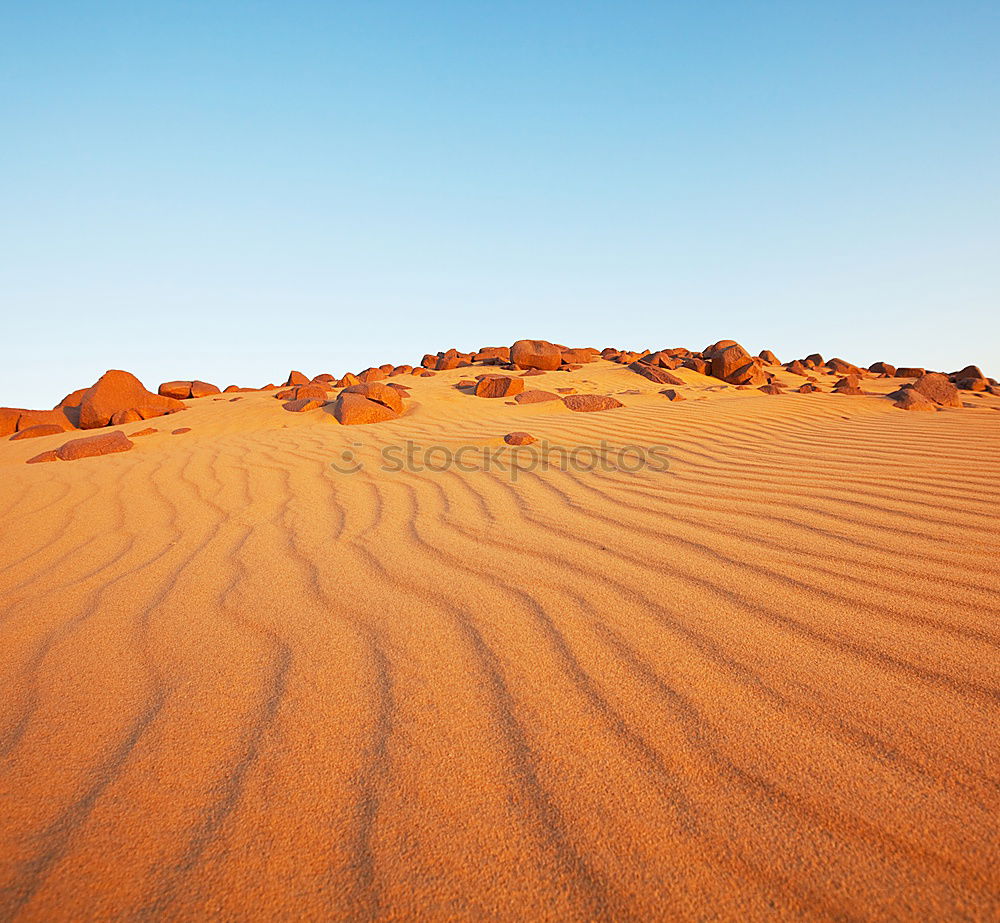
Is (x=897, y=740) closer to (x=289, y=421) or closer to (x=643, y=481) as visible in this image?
(x=643, y=481)

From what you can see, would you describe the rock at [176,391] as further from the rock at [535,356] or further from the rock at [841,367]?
the rock at [841,367]

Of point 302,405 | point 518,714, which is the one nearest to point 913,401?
point 518,714

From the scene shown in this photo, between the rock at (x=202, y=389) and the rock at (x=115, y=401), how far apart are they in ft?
8.30

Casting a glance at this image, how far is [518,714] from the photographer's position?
120 centimetres

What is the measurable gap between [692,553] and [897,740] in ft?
3.52

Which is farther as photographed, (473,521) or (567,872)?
(473,521)

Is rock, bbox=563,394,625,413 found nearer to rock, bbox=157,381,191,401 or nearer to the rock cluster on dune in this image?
the rock cluster on dune

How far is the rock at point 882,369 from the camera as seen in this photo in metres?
15.3

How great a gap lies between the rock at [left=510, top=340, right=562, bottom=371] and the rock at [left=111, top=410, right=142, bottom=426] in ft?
25.4

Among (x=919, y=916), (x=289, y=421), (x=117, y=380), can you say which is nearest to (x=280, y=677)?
(x=919, y=916)

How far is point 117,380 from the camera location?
31.0 feet

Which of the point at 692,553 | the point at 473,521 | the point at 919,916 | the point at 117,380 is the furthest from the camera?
the point at 117,380

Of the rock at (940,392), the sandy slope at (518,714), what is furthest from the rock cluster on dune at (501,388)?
the sandy slope at (518,714)

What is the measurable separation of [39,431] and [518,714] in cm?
1035
